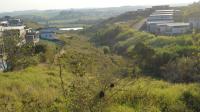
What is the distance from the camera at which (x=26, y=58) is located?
22906 millimetres

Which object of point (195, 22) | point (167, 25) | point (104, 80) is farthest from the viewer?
point (195, 22)

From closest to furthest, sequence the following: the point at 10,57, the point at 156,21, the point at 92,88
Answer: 1. the point at 92,88
2. the point at 10,57
3. the point at 156,21

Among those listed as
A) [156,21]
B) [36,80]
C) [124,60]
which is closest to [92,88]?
[36,80]

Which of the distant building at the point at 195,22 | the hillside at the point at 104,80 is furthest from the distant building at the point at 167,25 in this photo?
the hillside at the point at 104,80

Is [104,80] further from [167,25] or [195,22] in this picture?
[195,22]

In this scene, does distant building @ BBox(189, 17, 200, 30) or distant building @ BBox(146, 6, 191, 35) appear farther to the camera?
distant building @ BBox(189, 17, 200, 30)

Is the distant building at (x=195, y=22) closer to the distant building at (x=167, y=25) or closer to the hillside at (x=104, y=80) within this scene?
the distant building at (x=167, y=25)

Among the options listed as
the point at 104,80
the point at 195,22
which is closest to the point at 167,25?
the point at 195,22

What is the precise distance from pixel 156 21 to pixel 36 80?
104 feet

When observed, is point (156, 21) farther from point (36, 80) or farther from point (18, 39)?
point (36, 80)

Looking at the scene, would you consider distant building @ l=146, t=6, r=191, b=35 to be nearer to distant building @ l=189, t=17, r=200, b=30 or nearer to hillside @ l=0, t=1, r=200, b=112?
distant building @ l=189, t=17, r=200, b=30

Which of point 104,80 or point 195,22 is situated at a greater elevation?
point 104,80

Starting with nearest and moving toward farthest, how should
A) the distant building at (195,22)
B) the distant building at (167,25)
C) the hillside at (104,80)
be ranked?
the hillside at (104,80), the distant building at (167,25), the distant building at (195,22)

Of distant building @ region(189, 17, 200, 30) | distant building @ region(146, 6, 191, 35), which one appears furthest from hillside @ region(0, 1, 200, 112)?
distant building @ region(189, 17, 200, 30)
